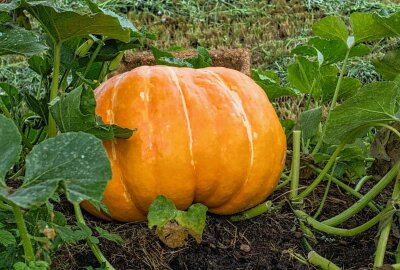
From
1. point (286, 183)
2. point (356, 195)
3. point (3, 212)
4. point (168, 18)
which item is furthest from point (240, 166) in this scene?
point (168, 18)

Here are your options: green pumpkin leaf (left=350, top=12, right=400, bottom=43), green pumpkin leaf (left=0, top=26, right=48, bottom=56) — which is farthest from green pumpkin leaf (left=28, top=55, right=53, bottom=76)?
green pumpkin leaf (left=350, top=12, right=400, bottom=43)

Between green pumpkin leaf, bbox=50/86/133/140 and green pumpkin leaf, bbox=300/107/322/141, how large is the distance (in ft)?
1.72

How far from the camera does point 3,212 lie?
4.05ft

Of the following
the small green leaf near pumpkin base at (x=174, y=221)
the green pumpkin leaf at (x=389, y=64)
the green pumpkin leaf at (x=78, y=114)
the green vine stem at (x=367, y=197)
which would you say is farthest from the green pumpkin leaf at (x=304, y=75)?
the green pumpkin leaf at (x=78, y=114)

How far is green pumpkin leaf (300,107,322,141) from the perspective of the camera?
1.60 metres

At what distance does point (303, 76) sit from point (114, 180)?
0.56 metres

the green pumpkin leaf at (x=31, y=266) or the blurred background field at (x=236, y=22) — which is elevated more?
the green pumpkin leaf at (x=31, y=266)

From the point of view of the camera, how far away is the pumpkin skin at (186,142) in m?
1.40

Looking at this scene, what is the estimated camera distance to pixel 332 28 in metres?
1.59

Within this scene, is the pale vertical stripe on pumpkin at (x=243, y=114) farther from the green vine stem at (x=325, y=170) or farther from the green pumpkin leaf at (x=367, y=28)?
the green pumpkin leaf at (x=367, y=28)

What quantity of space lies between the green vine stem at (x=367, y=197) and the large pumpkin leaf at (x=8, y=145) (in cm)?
72

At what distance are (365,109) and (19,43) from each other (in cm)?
61

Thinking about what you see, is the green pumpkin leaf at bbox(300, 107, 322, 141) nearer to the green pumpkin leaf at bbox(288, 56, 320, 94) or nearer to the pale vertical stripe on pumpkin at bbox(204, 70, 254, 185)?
the green pumpkin leaf at bbox(288, 56, 320, 94)

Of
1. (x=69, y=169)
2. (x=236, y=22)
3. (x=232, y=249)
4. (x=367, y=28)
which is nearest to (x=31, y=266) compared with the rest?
(x=69, y=169)
